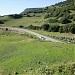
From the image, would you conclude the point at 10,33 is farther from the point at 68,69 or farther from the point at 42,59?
the point at 68,69

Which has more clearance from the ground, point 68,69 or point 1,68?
point 68,69

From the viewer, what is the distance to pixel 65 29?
261 ft

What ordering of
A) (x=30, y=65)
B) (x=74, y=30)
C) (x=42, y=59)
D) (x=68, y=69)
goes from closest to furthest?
(x=68, y=69) → (x=30, y=65) → (x=42, y=59) → (x=74, y=30)

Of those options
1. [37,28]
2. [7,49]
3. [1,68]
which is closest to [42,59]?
[1,68]

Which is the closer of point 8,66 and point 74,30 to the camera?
point 8,66

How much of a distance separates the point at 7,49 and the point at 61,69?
27559 mm

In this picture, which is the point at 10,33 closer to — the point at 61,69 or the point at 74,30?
the point at 74,30

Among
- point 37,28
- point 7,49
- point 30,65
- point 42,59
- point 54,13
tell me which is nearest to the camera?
point 30,65

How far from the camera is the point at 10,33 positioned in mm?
81750

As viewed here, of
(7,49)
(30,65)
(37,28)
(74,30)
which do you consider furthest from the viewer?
(37,28)

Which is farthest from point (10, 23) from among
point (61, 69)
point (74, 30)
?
point (61, 69)

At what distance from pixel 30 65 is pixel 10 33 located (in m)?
49.5

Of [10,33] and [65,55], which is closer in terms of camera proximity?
[65,55]

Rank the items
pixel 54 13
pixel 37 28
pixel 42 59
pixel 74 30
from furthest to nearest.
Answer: pixel 54 13, pixel 37 28, pixel 74 30, pixel 42 59
